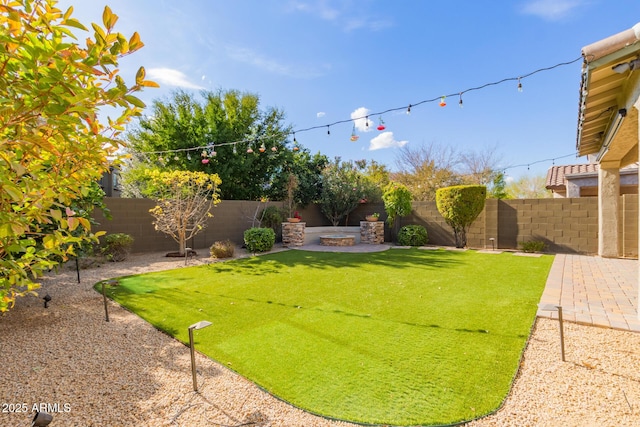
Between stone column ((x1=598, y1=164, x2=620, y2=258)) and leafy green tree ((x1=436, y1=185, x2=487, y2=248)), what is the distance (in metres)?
2.73

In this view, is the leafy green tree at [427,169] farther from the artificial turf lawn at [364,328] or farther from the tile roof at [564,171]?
the artificial turf lawn at [364,328]

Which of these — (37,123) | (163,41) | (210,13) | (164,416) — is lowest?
(164,416)

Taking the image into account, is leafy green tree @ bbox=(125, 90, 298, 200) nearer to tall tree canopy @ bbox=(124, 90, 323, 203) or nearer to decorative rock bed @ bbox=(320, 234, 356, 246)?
tall tree canopy @ bbox=(124, 90, 323, 203)

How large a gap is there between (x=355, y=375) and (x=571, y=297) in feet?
13.0

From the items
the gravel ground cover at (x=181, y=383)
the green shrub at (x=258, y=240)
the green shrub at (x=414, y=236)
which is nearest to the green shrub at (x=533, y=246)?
the green shrub at (x=414, y=236)

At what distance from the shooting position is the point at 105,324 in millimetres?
3811

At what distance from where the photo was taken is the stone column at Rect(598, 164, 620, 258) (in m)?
7.63

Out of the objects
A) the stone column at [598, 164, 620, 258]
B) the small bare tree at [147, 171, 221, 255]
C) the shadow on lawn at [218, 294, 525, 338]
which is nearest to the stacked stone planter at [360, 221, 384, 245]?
the small bare tree at [147, 171, 221, 255]

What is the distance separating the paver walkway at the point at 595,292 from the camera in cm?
367

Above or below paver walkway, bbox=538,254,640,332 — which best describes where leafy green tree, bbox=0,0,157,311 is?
above

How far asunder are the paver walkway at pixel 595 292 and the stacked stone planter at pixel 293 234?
7505 mm

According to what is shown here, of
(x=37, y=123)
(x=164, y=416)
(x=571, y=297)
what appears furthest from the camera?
(x=571, y=297)

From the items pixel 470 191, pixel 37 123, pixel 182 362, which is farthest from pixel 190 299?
pixel 470 191

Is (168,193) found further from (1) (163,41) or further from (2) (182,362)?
(2) (182,362)
